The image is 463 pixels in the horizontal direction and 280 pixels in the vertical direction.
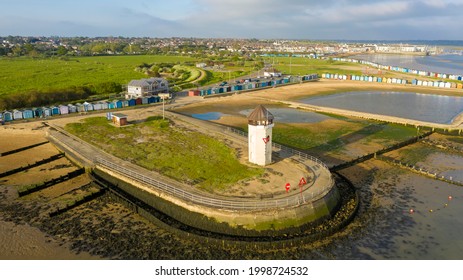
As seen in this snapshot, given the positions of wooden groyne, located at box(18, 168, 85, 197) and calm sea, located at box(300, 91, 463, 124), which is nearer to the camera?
wooden groyne, located at box(18, 168, 85, 197)

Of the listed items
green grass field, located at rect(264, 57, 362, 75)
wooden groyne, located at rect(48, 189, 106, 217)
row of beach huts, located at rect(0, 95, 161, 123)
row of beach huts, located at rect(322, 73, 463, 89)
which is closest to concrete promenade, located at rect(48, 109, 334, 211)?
wooden groyne, located at rect(48, 189, 106, 217)

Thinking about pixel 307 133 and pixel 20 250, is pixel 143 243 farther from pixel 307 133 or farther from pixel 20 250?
pixel 307 133

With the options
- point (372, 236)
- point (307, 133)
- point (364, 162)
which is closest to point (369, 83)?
point (307, 133)

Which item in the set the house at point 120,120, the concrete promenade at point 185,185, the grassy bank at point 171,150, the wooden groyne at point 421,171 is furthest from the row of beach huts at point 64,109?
the wooden groyne at point 421,171

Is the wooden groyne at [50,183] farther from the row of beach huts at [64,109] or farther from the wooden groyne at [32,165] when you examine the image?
the row of beach huts at [64,109]

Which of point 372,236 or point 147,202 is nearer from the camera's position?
point 372,236

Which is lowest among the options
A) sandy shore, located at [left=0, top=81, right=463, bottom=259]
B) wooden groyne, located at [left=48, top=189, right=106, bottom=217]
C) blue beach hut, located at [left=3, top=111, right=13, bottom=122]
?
sandy shore, located at [left=0, top=81, right=463, bottom=259]

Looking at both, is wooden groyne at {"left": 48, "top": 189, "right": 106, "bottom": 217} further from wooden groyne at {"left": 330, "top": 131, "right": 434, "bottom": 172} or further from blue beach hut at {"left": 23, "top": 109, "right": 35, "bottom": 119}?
blue beach hut at {"left": 23, "top": 109, "right": 35, "bottom": 119}
